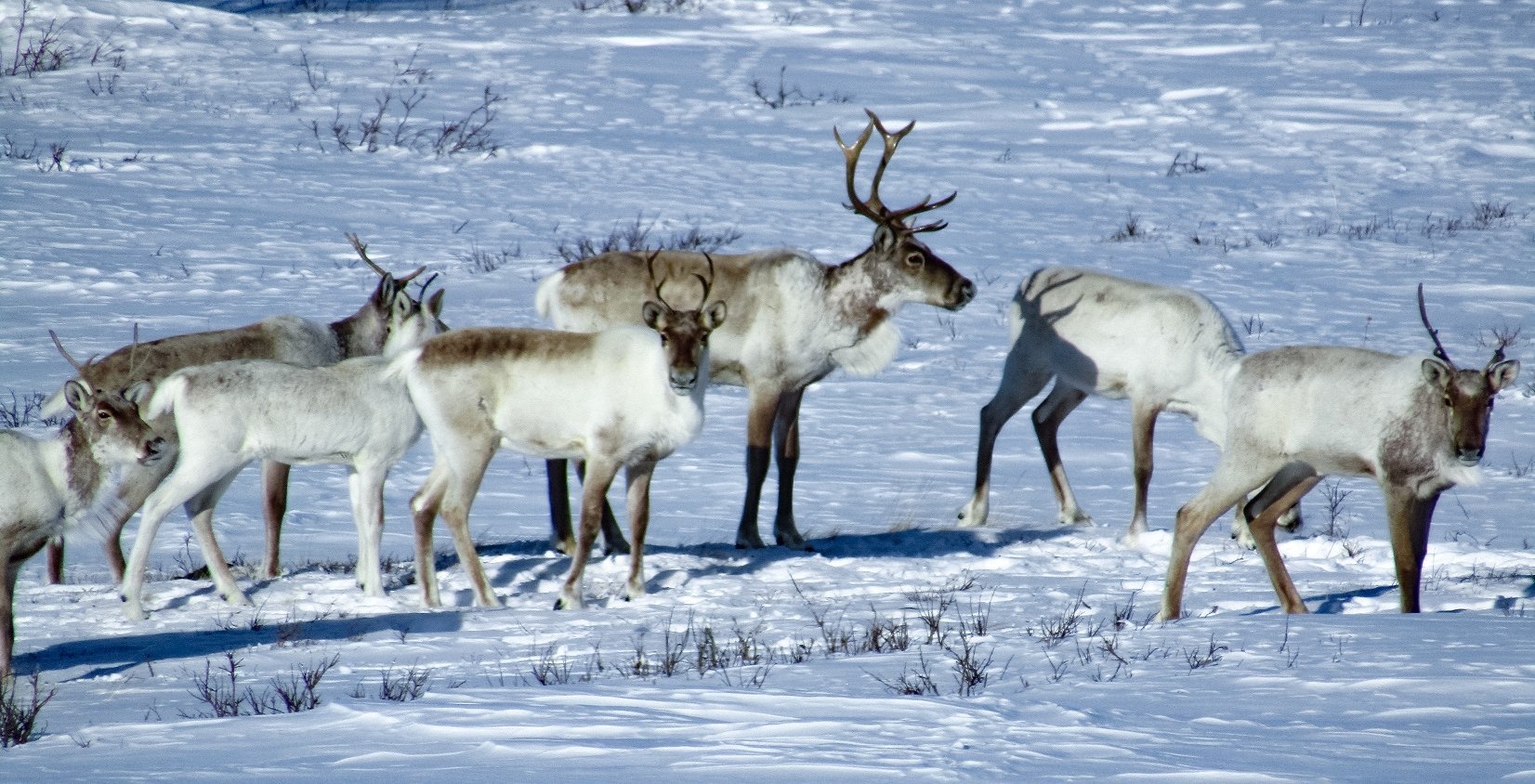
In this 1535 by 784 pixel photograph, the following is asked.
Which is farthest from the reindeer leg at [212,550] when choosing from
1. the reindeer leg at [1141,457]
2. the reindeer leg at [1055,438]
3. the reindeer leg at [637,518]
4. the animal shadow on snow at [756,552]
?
the reindeer leg at [1055,438]

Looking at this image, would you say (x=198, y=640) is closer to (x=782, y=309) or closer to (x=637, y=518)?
(x=637, y=518)

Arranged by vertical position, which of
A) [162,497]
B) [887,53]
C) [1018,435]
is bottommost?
[1018,435]

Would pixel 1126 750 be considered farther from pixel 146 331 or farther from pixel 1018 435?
pixel 146 331

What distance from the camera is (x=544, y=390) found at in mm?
8844

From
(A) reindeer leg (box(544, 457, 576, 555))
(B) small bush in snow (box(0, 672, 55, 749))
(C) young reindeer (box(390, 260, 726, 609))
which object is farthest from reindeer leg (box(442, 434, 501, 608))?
(B) small bush in snow (box(0, 672, 55, 749))

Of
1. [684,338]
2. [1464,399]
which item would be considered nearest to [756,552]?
[684,338]

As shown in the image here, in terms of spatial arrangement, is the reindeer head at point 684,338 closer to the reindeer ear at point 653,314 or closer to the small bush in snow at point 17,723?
the reindeer ear at point 653,314

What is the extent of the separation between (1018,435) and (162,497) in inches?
302

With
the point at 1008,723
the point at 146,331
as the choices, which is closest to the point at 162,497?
the point at 1008,723

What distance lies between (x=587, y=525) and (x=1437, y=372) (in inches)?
161

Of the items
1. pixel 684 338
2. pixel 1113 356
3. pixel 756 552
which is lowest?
pixel 756 552

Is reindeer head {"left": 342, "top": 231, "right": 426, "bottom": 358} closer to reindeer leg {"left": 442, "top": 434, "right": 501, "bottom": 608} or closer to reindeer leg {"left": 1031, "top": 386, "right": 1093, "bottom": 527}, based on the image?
reindeer leg {"left": 442, "top": 434, "right": 501, "bottom": 608}

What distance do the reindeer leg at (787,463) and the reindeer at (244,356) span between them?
96.5 inches

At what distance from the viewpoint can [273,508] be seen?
30.9ft
